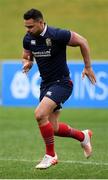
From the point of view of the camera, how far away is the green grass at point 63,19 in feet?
119

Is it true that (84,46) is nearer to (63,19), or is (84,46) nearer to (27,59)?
(27,59)

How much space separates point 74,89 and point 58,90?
1186cm

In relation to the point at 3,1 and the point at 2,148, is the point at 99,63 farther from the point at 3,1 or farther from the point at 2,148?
the point at 3,1

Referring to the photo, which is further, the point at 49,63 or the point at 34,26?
the point at 49,63

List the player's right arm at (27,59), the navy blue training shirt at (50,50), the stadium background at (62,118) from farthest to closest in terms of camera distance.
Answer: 1. the player's right arm at (27,59)
2. the stadium background at (62,118)
3. the navy blue training shirt at (50,50)

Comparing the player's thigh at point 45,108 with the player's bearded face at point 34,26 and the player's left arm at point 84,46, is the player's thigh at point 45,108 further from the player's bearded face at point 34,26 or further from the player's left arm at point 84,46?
the player's bearded face at point 34,26

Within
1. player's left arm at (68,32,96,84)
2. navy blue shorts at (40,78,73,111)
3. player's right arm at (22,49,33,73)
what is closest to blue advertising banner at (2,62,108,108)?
player's right arm at (22,49,33,73)

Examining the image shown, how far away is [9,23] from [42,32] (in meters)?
26.8

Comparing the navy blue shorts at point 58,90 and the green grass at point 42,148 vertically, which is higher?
the navy blue shorts at point 58,90

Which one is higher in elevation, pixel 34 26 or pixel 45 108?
pixel 34 26

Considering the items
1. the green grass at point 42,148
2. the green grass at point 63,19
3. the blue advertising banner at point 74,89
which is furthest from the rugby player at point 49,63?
the green grass at point 63,19

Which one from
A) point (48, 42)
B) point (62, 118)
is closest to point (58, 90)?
point (48, 42)

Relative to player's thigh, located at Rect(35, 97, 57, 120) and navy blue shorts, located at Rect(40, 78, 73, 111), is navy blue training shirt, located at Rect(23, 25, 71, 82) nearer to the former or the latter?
navy blue shorts, located at Rect(40, 78, 73, 111)

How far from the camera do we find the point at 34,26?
34.5 ft
